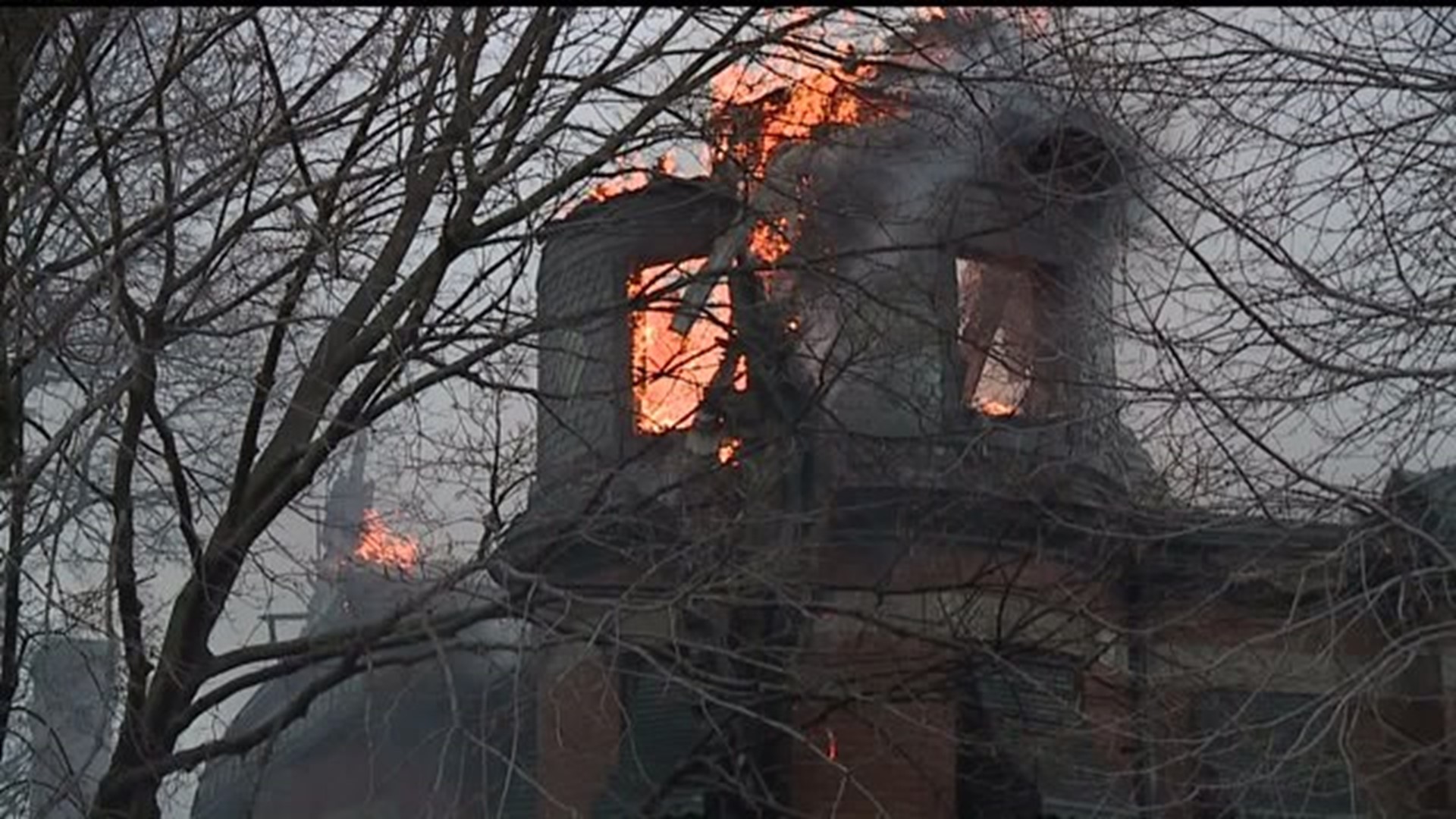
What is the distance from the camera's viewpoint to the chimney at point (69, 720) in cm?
691

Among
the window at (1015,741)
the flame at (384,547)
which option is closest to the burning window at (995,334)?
the window at (1015,741)

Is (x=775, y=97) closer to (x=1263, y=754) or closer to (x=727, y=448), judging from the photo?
(x=727, y=448)

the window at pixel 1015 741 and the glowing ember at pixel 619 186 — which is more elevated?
the glowing ember at pixel 619 186

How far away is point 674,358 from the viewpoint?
8.96 metres

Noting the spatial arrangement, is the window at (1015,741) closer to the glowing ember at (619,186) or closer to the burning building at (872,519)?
the burning building at (872,519)

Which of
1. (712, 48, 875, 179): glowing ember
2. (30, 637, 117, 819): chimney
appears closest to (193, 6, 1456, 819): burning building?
(712, 48, 875, 179): glowing ember

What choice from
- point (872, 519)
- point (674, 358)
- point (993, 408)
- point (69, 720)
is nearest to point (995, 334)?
point (993, 408)

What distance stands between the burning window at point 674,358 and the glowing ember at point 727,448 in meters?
0.24

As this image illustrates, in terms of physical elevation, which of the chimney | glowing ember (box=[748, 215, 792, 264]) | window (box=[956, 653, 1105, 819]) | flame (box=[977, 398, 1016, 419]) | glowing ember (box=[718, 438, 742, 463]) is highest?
glowing ember (box=[748, 215, 792, 264])

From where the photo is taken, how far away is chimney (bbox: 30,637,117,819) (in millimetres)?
6914

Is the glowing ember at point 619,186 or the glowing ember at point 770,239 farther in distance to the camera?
the glowing ember at point 770,239

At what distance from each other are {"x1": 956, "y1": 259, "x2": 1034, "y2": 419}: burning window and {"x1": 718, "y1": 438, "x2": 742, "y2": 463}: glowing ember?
143 centimetres

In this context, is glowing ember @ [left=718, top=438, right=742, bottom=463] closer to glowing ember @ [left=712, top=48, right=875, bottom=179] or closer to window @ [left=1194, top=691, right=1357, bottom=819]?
glowing ember @ [left=712, top=48, right=875, bottom=179]

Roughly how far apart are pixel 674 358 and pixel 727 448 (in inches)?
74.7
